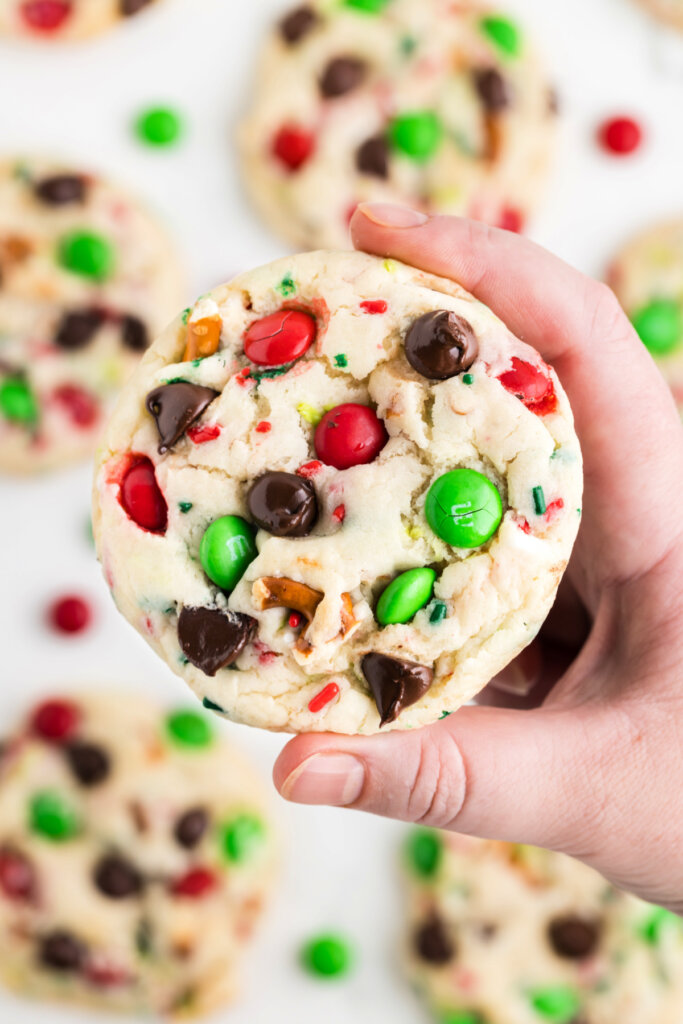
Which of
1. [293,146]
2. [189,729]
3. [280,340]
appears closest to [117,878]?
[189,729]

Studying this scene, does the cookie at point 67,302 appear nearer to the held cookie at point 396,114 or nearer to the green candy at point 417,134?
the held cookie at point 396,114

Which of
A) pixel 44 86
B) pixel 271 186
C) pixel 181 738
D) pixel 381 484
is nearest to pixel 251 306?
pixel 381 484

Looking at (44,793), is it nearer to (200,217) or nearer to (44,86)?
(200,217)

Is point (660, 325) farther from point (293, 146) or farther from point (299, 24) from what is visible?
point (299, 24)

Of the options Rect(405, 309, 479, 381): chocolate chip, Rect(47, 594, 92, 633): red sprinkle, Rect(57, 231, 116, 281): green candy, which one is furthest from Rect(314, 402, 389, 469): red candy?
Rect(47, 594, 92, 633): red sprinkle

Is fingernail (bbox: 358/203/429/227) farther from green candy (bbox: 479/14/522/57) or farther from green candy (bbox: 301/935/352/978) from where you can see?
green candy (bbox: 301/935/352/978)

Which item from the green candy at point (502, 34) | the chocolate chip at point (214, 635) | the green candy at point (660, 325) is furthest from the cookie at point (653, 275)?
the chocolate chip at point (214, 635)
